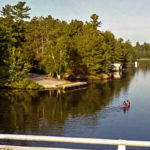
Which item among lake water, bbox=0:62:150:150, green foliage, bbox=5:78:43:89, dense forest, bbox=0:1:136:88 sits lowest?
lake water, bbox=0:62:150:150

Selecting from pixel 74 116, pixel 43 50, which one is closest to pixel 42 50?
pixel 43 50

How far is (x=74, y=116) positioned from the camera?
42562mm

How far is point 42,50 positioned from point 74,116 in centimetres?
6110

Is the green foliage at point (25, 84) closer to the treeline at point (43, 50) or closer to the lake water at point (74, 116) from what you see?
the treeline at point (43, 50)

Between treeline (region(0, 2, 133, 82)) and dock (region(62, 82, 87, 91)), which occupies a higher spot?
treeline (region(0, 2, 133, 82))

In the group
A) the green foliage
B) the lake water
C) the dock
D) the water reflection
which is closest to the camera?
the lake water

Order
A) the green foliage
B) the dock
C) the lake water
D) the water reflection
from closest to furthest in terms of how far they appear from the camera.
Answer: the lake water, the water reflection, the green foliage, the dock

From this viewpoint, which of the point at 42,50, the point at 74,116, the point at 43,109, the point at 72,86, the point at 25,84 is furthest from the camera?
the point at 42,50

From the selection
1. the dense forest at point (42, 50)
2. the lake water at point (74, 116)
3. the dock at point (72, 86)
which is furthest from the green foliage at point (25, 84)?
the dock at point (72, 86)

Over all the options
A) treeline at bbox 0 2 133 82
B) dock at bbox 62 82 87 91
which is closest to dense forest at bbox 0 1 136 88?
treeline at bbox 0 2 133 82

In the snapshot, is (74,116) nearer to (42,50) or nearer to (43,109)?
(43,109)

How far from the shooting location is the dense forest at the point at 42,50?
2860 inches

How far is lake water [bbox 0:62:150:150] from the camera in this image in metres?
33.5

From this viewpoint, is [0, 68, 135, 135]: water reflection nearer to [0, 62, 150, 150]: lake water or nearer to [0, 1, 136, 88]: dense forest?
[0, 62, 150, 150]: lake water
